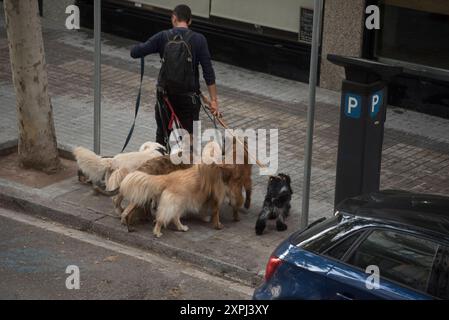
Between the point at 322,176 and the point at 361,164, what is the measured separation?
2.48m

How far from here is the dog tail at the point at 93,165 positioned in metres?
10.6

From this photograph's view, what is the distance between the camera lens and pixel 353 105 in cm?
903

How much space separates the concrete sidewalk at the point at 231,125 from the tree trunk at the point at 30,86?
1.55 ft

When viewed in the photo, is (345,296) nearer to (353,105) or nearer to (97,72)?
(353,105)

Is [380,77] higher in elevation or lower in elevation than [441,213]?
higher

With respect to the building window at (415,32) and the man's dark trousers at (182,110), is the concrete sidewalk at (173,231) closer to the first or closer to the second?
the man's dark trousers at (182,110)

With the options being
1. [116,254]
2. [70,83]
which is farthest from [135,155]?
[70,83]

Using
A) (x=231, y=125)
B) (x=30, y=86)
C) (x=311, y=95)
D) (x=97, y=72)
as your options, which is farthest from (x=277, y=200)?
(x=231, y=125)

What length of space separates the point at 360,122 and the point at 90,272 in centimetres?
279

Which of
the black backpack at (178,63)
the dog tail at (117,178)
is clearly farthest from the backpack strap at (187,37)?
the dog tail at (117,178)

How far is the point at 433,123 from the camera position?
44.1ft
